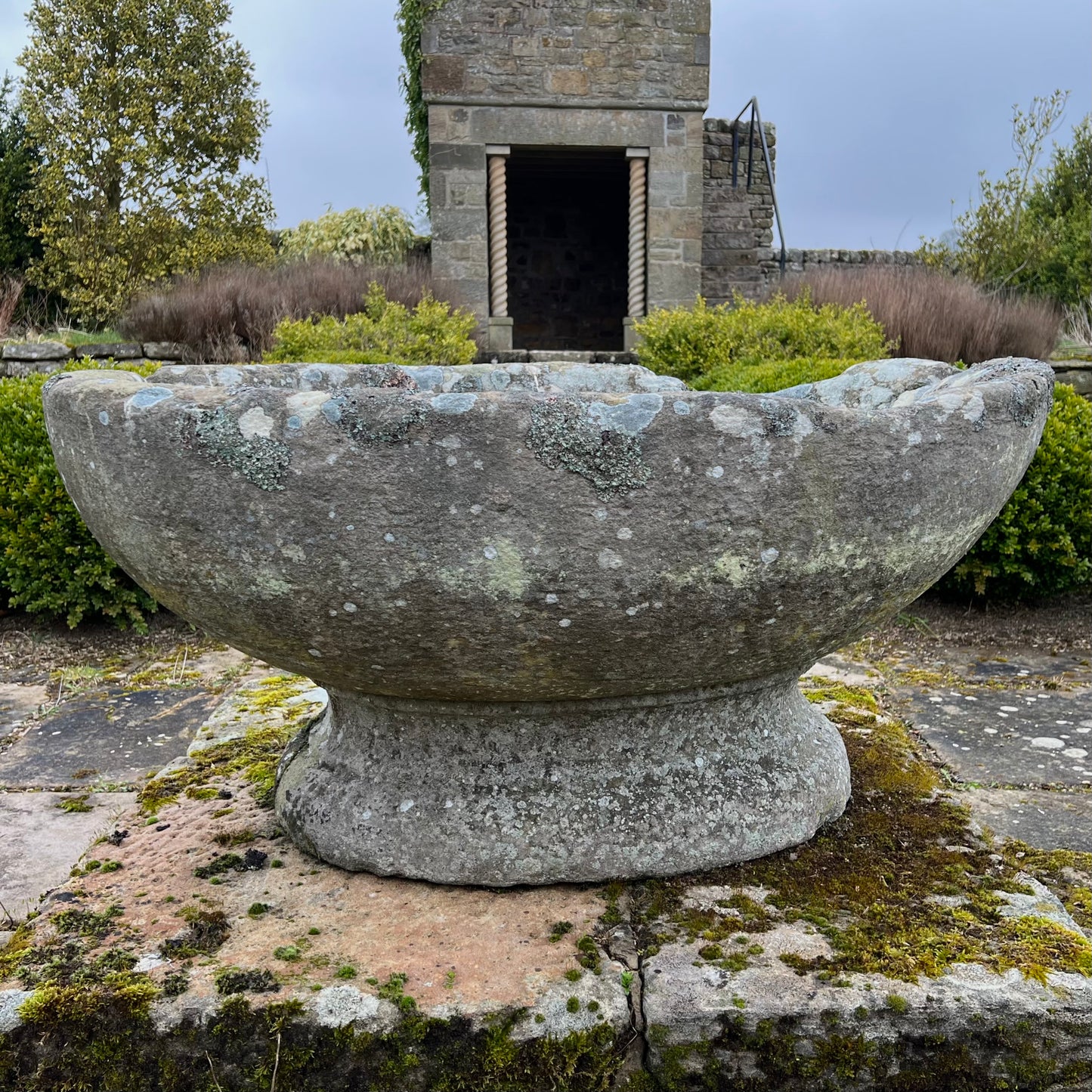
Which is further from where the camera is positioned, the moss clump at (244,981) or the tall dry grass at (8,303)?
the tall dry grass at (8,303)

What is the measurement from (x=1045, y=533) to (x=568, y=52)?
8.90 m

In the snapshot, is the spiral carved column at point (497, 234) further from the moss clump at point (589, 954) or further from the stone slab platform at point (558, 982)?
the moss clump at point (589, 954)

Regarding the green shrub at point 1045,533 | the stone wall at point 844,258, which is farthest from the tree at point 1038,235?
the green shrub at point 1045,533

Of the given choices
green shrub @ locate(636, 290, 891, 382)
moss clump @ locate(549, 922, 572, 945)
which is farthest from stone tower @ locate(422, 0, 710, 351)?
moss clump @ locate(549, 922, 572, 945)

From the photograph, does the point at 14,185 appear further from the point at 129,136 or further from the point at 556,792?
the point at 556,792

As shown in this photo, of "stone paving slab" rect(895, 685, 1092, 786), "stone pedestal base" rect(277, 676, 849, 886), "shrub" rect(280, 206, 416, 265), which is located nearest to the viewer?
"stone pedestal base" rect(277, 676, 849, 886)

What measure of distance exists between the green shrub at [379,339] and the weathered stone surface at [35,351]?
2.20 meters

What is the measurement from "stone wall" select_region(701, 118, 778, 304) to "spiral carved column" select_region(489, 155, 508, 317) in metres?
3.11

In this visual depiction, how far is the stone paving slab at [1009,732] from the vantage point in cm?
250

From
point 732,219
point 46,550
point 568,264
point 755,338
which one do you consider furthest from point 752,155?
point 46,550

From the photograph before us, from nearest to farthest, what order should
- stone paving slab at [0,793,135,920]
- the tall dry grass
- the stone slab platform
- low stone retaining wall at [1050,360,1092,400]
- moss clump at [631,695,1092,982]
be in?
1. the stone slab platform
2. moss clump at [631,695,1092,982]
3. stone paving slab at [0,793,135,920]
4. low stone retaining wall at [1050,360,1092,400]
5. the tall dry grass

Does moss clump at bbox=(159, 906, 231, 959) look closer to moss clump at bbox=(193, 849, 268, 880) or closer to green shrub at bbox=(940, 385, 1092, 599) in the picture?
moss clump at bbox=(193, 849, 268, 880)

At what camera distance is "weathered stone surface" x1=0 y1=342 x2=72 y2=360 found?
856 cm

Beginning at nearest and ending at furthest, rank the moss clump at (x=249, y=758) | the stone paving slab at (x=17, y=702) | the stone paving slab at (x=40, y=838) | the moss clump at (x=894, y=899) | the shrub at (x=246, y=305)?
the moss clump at (x=894, y=899) < the stone paving slab at (x=40, y=838) < the moss clump at (x=249, y=758) < the stone paving slab at (x=17, y=702) < the shrub at (x=246, y=305)
